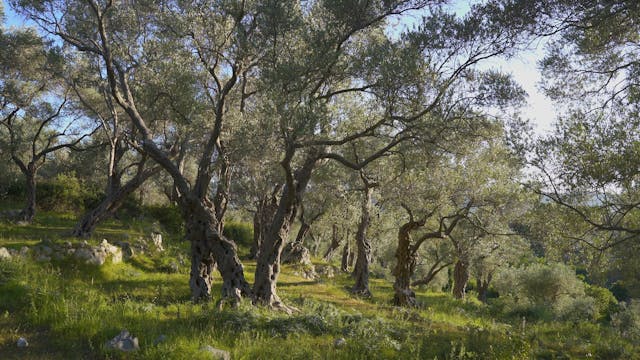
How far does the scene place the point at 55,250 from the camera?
1616 centimetres

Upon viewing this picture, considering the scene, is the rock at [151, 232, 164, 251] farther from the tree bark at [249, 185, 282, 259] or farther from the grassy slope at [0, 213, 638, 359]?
the grassy slope at [0, 213, 638, 359]

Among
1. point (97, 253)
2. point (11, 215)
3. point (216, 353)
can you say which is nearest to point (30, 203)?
point (11, 215)

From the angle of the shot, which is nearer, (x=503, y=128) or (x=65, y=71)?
(x=503, y=128)

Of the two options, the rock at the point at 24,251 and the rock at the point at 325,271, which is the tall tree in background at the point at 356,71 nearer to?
the rock at the point at 24,251

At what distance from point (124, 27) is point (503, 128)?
1718cm

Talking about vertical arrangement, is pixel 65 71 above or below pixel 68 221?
above

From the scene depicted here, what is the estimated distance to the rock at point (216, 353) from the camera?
25.6 ft

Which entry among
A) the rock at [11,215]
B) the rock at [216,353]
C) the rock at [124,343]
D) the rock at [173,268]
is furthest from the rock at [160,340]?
the rock at [11,215]

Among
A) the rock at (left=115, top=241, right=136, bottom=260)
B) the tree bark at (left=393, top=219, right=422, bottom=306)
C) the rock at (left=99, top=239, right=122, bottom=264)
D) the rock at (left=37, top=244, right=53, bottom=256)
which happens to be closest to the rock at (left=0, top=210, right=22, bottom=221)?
the rock at (left=115, top=241, right=136, bottom=260)

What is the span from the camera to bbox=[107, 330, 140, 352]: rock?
815cm

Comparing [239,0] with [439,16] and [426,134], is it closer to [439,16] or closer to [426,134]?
[439,16]

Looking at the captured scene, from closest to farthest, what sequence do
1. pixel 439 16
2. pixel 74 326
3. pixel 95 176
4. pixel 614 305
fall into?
pixel 74 326 < pixel 439 16 < pixel 95 176 < pixel 614 305

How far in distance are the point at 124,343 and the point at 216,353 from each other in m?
1.96

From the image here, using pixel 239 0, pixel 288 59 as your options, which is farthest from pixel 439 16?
pixel 239 0
